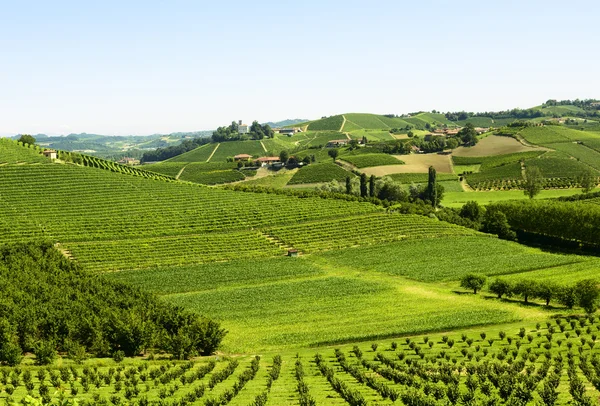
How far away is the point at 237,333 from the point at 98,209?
2335 inches

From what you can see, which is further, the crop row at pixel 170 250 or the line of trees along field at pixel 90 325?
the crop row at pixel 170 250

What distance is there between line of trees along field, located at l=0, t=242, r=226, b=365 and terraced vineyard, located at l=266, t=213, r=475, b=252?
3834 cm

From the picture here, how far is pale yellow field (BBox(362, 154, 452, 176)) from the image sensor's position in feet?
581

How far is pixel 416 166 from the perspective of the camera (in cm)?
18450

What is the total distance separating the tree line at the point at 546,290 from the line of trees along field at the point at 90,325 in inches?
1419

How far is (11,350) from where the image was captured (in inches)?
1618

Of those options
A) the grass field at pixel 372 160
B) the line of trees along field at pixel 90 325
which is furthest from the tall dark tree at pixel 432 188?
the line of trees along field at pixel 90 325

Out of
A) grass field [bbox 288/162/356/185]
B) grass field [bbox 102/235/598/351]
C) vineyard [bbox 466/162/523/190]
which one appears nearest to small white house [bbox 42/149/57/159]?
grass field [bbox 288/162/356/185]

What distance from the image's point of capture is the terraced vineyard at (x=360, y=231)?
92750mm

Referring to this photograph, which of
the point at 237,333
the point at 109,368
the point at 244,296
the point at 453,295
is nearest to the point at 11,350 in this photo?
the point at 109,368

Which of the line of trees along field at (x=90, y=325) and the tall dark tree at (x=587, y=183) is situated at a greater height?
the tall dark tree at (x=587, y=183)

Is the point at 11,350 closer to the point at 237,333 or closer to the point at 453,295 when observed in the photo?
the point at 237,333

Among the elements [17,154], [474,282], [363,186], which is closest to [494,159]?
[363,186]

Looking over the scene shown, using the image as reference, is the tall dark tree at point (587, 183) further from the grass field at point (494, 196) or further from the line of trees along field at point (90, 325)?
the line of trees along field at point (90, 325)
